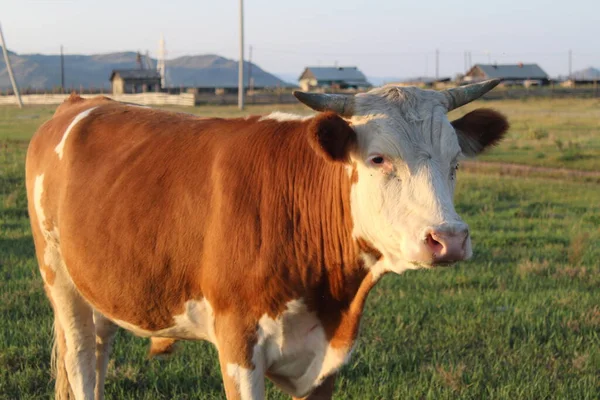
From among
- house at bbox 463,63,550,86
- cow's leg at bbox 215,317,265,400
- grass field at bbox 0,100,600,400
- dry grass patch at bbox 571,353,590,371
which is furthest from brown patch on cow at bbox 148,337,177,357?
house at bbox 463,63,550,86

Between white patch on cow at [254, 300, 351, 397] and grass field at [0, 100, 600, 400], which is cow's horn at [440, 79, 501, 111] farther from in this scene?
grass field at [0, 100, 600, 400]

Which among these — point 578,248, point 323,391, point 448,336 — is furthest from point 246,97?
point 323,391

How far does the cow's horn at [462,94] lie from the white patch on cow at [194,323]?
1.64 metres

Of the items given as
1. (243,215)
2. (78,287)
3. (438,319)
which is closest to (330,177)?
(243,215)

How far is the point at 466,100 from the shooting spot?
4.11m

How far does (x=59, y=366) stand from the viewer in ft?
17.7

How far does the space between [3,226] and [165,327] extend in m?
7.07

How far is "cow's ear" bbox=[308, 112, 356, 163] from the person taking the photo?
3.59 m

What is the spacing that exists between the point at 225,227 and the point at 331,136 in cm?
79

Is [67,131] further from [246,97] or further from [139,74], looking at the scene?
[139,74]

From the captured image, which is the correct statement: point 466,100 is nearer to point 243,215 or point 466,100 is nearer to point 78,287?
point 243,215

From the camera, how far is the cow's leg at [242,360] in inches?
156

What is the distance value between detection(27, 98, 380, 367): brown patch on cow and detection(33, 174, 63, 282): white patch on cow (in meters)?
0.60

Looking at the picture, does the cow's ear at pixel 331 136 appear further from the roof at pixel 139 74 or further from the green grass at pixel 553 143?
the roof at pixel 139 74
